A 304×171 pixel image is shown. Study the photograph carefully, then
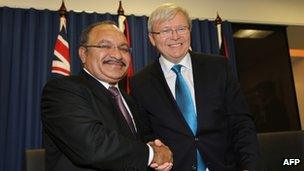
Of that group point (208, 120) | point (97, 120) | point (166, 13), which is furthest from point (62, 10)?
point (97, 120)

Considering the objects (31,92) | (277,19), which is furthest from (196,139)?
(277,19)

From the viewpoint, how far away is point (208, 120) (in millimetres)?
1755

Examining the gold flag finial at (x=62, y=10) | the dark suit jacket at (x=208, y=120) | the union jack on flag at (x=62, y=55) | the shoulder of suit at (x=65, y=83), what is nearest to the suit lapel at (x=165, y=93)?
the dark suit jacket at (x=208, y=120)

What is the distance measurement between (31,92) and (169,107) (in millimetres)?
2799

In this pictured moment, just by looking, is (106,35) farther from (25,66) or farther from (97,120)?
(25,66)

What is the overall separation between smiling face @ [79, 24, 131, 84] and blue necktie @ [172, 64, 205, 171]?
0.32m

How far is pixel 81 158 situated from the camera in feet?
4.29

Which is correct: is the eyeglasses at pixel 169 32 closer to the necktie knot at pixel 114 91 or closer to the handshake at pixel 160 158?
the necktie knot at pixel 114 91

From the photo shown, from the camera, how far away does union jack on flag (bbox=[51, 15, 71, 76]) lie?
3857mm

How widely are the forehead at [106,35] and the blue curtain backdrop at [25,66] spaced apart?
263 centimetres

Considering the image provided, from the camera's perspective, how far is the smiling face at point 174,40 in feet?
6.37

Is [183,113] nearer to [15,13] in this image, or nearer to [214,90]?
[214,90]

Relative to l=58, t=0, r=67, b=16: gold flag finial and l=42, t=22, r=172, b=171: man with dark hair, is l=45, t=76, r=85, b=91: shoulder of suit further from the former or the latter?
l=58, t=0, r=67, b=16: gold flag finial

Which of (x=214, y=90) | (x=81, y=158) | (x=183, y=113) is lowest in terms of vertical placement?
(x=81, y=158)
